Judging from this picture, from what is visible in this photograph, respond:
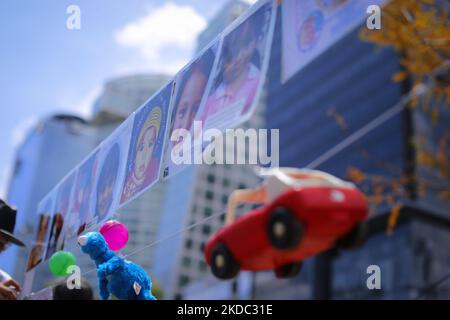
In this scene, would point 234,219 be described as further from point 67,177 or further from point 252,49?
point 67,177

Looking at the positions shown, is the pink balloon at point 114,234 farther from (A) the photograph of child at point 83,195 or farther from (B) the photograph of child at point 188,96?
(A) the photograph of child at point 83,195

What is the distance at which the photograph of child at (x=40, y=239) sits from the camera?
484 cm

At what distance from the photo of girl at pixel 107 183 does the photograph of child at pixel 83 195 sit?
132 millimetres

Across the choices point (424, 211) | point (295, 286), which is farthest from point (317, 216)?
point (295, 286)

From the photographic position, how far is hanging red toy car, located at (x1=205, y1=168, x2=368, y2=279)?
1598mm

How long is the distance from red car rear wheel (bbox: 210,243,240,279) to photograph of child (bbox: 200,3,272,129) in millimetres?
833

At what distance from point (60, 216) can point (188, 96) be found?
1.85m

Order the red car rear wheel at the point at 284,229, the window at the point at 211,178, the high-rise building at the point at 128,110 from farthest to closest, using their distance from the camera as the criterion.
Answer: the window at the point at 211,178
the high-rise building at the point at 128,110
the red car rear wheel at the point at 284,229

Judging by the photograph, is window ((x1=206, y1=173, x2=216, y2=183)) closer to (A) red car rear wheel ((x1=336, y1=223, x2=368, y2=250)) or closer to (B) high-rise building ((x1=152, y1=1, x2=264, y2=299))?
(B) high-rise building ((x1=152, y1=1, x2=264, y2=299))

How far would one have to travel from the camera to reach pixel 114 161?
401 centimetres

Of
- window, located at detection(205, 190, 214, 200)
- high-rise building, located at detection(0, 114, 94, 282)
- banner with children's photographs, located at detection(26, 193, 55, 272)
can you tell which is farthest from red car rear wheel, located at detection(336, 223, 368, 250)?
window, located at detection(205, 190, 214, 200)

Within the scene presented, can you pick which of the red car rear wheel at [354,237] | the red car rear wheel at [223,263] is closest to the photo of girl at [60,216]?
the red car rear wheel at [223,263]

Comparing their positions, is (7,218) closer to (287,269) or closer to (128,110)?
(287,269)

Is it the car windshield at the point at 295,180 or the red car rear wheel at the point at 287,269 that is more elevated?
the car windshield at the point at 295,180
